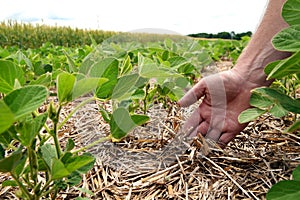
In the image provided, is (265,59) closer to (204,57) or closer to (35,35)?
(204,57)

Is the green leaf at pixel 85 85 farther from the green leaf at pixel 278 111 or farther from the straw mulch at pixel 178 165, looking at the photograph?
the green leaf at pixel 278 111

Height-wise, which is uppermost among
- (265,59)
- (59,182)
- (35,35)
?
(265,59)

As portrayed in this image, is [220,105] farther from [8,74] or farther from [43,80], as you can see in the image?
[8,74]

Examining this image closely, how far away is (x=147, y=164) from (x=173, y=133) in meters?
0.18

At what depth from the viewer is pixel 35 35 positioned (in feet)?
48.6

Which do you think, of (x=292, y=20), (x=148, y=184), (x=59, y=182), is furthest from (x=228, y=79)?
(x=59, y=182)

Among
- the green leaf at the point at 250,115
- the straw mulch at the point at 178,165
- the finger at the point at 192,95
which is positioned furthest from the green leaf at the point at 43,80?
the finger at the point at 192,95

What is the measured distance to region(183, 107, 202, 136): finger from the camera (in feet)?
4.25

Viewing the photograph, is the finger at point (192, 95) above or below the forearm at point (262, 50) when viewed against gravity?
below

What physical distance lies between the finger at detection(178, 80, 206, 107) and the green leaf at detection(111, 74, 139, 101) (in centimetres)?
58

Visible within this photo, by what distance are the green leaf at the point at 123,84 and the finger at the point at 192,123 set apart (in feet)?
2.05

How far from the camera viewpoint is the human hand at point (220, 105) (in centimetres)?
134

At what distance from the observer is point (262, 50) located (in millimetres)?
1343

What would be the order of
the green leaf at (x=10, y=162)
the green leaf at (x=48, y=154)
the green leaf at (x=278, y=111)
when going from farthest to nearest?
the green leaf at (x=278, y=111) < the green leaf at (x=48, y=154) < the green leaf at (x=10, y=162)
